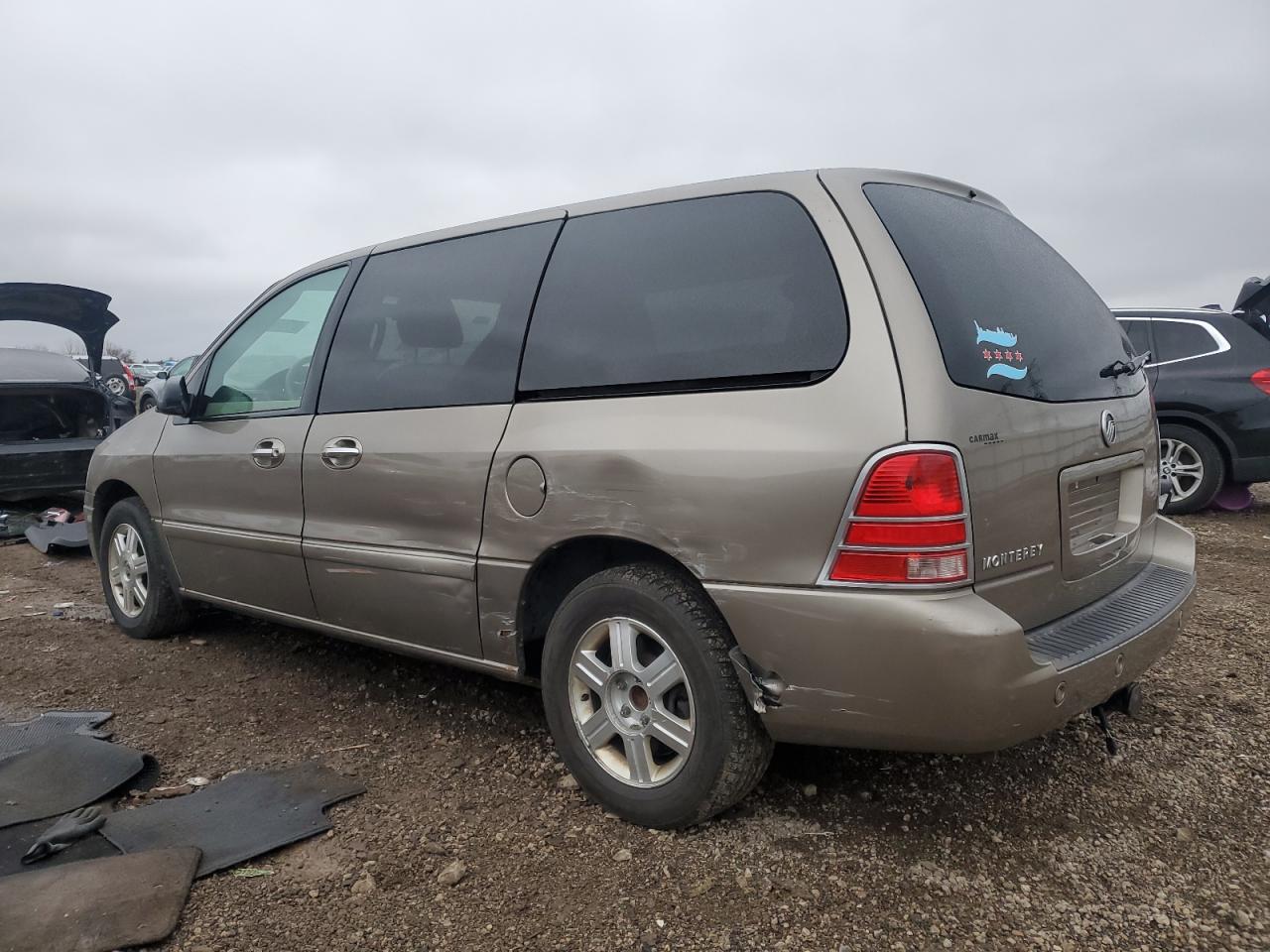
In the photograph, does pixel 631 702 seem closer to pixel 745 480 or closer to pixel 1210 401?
pixel 745 480

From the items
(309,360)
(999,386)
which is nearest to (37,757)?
(309,360)

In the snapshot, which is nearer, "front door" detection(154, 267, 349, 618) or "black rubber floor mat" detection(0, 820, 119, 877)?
"black rubber floor mat" detection(0, 820, 119, 877)

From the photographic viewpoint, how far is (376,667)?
4.02 metres

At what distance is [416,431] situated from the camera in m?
3.05

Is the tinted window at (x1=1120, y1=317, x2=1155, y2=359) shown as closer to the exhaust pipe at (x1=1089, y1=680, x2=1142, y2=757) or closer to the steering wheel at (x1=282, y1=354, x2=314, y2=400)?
the exhaust pipe at (x1=1089, y1=680, x2=1142, y2=757)

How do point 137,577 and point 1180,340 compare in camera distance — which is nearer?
point 137,577

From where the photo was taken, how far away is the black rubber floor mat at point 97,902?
2.10 m

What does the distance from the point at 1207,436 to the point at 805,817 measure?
605cm

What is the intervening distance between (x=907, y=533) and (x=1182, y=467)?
6.23 m

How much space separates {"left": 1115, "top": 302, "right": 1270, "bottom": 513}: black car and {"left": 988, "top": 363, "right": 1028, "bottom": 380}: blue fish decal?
17.3ft

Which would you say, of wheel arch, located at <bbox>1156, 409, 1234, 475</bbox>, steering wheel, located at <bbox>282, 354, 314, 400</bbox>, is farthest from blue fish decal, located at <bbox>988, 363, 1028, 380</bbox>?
wheel arch, located at <bbox>1156, 409, 1234, 475</bbox>

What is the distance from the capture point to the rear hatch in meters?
2.15

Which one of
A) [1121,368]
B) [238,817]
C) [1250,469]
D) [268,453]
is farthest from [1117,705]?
[1250,469]

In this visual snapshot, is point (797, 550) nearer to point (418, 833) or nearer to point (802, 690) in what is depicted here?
point (802, 690)
